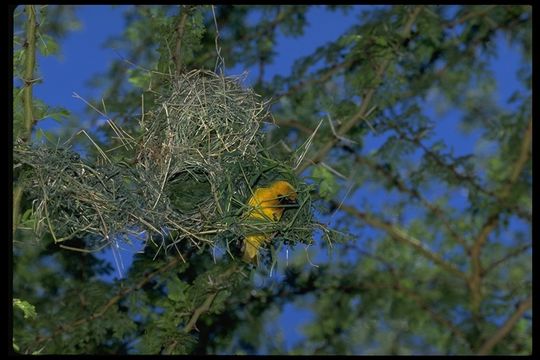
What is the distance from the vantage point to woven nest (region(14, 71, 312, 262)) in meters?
2.82

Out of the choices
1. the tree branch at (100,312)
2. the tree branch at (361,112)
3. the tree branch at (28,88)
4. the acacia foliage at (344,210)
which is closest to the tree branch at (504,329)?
the acacia foliage at (344,210)

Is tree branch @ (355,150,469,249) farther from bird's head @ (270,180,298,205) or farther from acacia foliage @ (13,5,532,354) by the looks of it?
bird's head @ (270,180,298,205)

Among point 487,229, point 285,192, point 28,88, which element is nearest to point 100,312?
point 28,88

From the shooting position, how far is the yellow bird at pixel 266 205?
2.86 m

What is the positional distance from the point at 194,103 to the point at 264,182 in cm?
41

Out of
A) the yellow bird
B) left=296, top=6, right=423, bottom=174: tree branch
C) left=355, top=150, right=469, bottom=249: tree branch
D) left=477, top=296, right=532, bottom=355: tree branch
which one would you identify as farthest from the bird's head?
left=477, top=296, right=532, bottom=355: tree branch

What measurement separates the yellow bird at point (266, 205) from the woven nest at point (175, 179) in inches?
1.7

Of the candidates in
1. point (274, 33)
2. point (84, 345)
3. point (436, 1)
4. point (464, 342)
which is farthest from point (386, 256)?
A: point (84, 345)

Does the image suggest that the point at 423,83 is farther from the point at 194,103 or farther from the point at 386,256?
the point at 194,103

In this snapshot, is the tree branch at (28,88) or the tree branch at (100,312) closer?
the tree branch at (28,88)

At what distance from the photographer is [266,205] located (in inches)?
115

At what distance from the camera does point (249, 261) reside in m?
2.97

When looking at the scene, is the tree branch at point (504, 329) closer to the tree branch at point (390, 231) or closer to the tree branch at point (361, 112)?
the tree branch at point (390, 231)

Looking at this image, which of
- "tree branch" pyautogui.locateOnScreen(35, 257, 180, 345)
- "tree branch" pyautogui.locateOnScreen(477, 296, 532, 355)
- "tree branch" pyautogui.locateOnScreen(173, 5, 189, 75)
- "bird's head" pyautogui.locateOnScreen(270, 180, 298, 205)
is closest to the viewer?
"bird's head" pyautogui.locateOnScreen(270, 180, 298, 205)
